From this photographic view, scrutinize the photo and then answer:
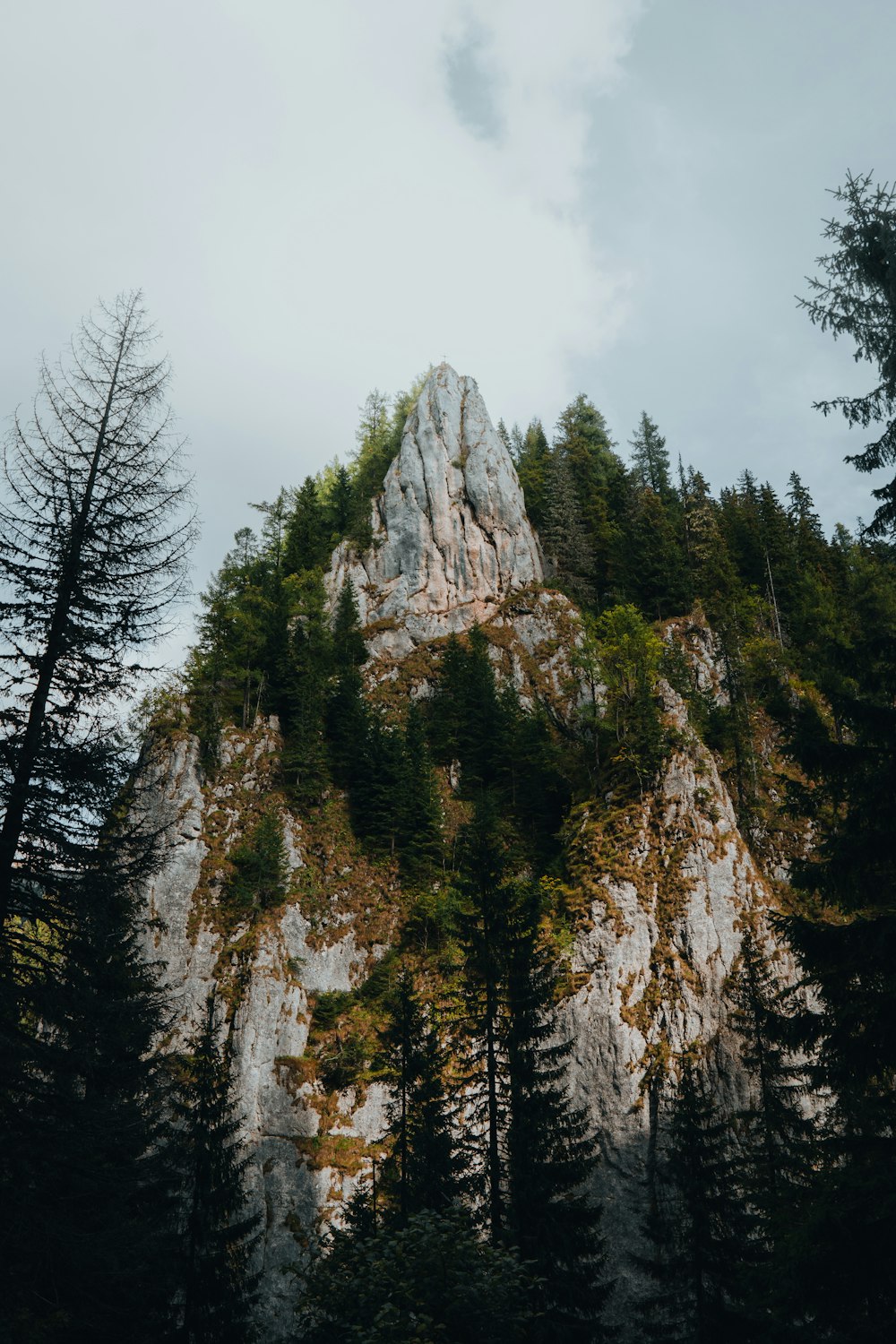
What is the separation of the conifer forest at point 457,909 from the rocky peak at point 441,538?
1.29 feet

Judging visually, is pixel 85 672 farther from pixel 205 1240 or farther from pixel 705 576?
pixel 705 576

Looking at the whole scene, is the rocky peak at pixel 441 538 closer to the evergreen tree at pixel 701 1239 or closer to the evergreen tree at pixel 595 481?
the evergreen tree at pixel 595 481

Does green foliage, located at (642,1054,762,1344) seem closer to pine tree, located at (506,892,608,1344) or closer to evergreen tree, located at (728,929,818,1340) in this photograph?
evergreen tree, located at (728,929,818,1340)

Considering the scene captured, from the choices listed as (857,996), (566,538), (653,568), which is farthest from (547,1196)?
(566,538)

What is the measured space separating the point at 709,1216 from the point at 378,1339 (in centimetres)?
1223

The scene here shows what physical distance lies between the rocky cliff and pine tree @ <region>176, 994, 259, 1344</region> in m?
4.31

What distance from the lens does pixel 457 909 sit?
33844 mm

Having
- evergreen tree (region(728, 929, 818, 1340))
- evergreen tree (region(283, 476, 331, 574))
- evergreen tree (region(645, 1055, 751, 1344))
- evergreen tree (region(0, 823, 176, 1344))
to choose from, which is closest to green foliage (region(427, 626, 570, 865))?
evergreen tree (region(728, 929, 818, 1340))

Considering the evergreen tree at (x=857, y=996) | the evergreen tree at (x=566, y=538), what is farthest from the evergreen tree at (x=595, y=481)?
the evergreen tree at (x=857, y=996)

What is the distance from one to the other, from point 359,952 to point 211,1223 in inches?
660

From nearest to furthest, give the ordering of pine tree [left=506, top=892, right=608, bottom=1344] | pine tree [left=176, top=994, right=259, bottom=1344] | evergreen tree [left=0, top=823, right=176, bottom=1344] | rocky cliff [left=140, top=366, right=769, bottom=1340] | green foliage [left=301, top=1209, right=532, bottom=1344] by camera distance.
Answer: evergreen tree [left=0, top=823, right=176, bottom=1344] → green foliage [left=301, top=1209, right=532, bottom=1344] → pine tree [left=176, top=994, right=259, bottom=1344] → pine tree [left=506, top=892, right=608, bottom=1344] → rocky cliff [left=140, top=366, right=769, bottom=1340]

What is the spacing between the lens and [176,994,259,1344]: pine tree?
16.8m

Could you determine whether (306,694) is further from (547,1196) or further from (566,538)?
(566,538)

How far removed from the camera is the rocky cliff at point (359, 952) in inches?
1059
